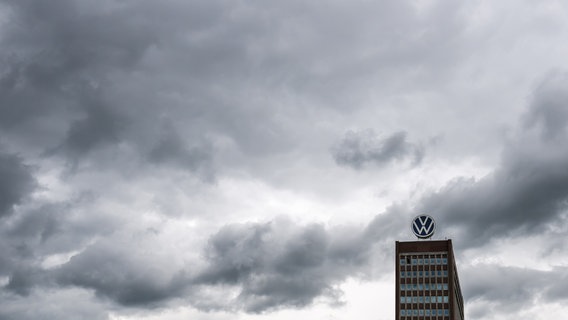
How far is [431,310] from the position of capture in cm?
19588

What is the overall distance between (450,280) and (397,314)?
2137cm

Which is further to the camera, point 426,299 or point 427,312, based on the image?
point 426,299

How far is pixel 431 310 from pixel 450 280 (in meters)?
12.4

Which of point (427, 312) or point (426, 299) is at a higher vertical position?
point (426, 299)

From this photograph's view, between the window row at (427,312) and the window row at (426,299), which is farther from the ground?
the window row at (426,299)

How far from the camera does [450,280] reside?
200m

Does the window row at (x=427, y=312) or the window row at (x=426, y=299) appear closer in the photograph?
the window row at (x=427, y=312)

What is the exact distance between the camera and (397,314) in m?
198

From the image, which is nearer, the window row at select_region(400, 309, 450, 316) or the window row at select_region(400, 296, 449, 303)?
the window row at select_region(400, 309, 450, 316)

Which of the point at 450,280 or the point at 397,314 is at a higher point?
the point at 450,280

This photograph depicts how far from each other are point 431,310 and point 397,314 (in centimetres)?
1122

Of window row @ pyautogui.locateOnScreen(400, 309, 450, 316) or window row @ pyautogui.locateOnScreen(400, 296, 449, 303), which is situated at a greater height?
window row @ pyautogui.locateOnScreen(400, 296, 449, 303)
